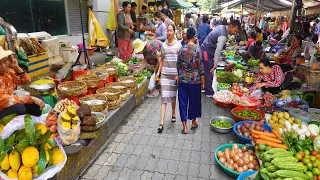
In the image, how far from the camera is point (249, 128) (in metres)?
4.18

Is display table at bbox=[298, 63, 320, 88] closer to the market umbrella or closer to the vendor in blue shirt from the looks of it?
the vendor in blue shirt

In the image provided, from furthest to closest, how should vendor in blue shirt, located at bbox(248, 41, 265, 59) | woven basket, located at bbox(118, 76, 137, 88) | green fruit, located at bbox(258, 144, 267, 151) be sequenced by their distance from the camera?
vendor in blue shirt, located at bbox(248, 41, 265, 59), woven basket, located at bbox(118, 76, 137, 88), green fruit, located at bbox(258, 144, 267, 151)

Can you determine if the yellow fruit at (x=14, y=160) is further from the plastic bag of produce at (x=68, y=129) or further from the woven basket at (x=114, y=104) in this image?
the woven basket at (x=114, y=104)

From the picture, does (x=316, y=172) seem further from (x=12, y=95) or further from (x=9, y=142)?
(x=12, y=95)

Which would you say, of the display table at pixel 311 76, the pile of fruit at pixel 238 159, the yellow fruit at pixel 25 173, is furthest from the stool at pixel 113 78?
the display table at pixel 311 76

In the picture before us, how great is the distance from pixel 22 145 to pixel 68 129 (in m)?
0.78

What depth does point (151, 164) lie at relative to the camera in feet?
12.0

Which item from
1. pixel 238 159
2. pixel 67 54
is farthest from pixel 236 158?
pixel 67 54

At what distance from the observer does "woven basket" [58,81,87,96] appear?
4.39 m

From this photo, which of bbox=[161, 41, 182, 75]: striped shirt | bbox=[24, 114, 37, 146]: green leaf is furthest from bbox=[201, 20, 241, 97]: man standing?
bbox=[24, 114, 37, 146]: green leaf

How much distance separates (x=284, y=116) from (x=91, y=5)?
29.6 feet

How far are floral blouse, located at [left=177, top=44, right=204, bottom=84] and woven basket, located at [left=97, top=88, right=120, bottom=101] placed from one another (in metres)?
1.37

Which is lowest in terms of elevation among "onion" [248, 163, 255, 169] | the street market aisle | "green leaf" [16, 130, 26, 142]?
the street market aisle

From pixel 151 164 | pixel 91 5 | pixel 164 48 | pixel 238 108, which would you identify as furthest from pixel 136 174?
pixel 91 5
